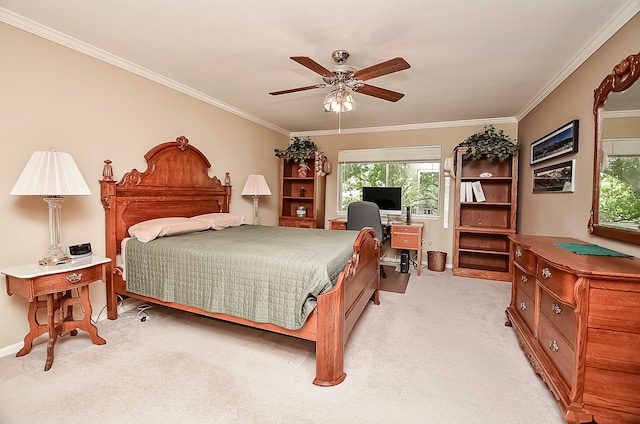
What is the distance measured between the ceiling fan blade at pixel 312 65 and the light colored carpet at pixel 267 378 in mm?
2129

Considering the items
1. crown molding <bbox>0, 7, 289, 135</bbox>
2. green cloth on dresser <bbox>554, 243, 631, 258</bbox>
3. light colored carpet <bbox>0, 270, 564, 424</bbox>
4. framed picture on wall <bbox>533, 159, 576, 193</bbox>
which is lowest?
light colored carpet <bbox>0, 270, 564, 424</bbox>

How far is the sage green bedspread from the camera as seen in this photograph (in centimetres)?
182

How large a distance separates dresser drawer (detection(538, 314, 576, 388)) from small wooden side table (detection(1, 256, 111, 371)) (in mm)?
3115

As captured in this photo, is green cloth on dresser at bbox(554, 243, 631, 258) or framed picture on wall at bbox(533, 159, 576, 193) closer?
green cloth on dresser at bbox(554, 243, 631, 258)

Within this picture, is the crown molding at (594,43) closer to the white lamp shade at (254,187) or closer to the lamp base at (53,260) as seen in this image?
the white lamp shade at (254,187)

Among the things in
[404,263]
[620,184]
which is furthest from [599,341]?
[404,263]

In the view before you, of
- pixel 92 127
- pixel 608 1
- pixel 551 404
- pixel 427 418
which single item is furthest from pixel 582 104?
pixel 92 127

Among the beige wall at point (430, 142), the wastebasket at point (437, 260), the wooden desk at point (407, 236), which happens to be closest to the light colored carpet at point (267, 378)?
the wooden desk at point (407, 236)

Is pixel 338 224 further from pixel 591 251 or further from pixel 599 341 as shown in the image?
pixel 599 341

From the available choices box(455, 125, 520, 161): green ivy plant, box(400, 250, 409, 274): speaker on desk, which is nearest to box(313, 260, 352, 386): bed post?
box(400, 250, 409, 274): speaker on desk

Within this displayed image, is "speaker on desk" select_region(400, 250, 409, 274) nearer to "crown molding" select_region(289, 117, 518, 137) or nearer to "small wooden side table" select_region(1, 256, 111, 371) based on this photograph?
"crown molding" select_region(289, 117, 518, 137)

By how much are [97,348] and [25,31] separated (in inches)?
96.4

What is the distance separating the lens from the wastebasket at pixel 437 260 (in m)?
4.48

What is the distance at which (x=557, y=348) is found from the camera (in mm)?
1624
